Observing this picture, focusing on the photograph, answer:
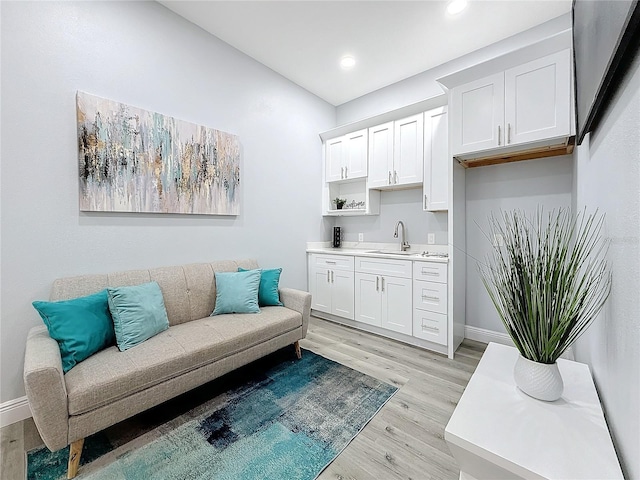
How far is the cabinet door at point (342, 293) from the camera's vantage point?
334 centimetres

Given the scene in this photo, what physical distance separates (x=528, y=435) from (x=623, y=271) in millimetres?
532

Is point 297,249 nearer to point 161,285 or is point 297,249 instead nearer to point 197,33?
point 161,285

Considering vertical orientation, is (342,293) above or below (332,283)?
below

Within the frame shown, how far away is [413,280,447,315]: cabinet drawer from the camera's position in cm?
264

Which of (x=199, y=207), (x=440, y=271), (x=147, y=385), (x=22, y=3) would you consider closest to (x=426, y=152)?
(x=440, y=271)

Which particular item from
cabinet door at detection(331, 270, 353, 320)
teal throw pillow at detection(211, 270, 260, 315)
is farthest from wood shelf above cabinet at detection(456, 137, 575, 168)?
teal throw pillow at detection(211, 270, 260, 315)

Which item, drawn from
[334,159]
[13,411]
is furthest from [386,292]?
[13,411]

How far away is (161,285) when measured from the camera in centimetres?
227

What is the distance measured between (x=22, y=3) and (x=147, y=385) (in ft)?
8.31

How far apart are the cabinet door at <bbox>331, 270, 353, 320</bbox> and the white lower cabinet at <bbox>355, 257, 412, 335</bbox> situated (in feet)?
0.29

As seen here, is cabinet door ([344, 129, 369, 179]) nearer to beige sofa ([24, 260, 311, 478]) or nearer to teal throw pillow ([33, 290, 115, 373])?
beige sofa ([24, 260, 311, 478])

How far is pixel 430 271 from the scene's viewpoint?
270 cm

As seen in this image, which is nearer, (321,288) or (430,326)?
(430,326)

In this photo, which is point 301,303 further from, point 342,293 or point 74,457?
point 74,457
